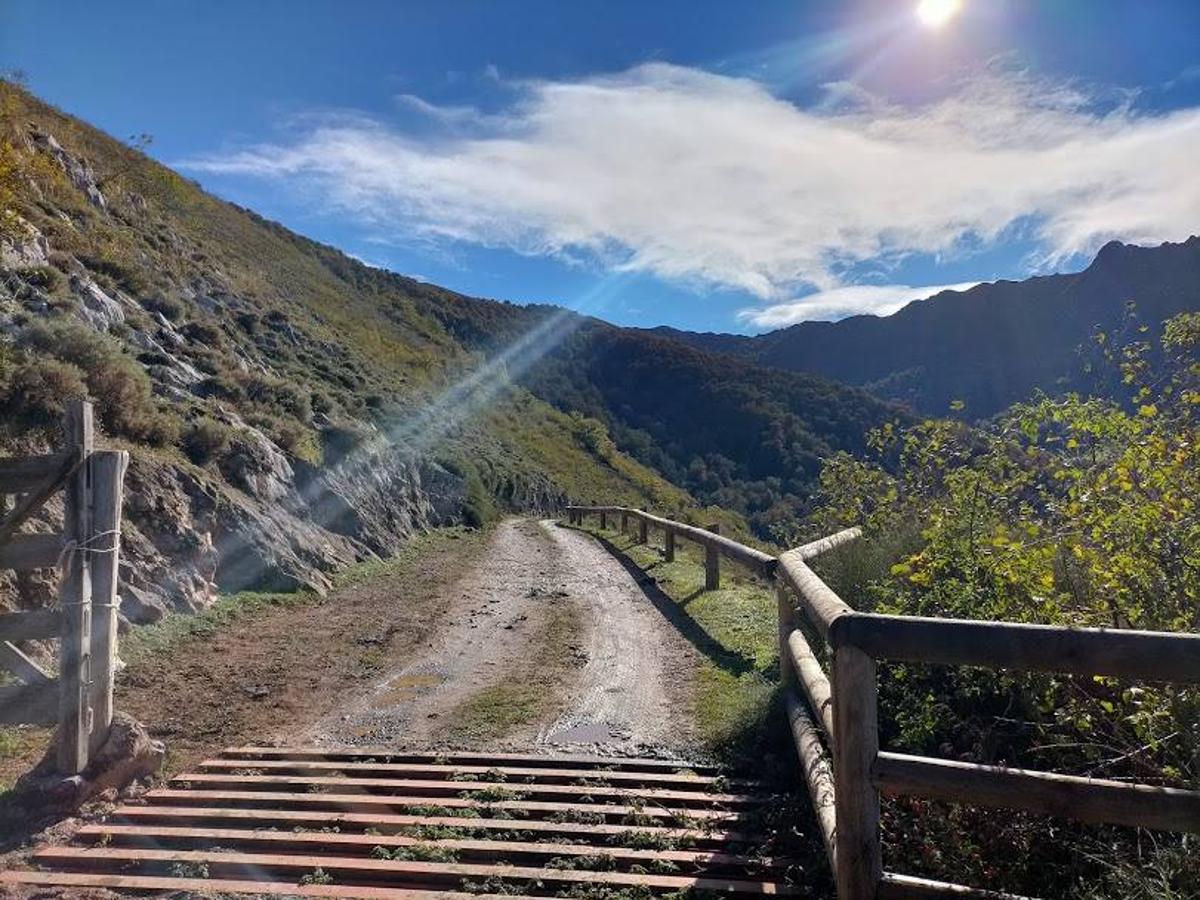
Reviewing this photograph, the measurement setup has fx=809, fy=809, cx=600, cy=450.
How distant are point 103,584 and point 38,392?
498 cm

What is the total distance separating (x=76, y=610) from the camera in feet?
15.4

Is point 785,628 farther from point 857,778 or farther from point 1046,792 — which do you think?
point 1046,792

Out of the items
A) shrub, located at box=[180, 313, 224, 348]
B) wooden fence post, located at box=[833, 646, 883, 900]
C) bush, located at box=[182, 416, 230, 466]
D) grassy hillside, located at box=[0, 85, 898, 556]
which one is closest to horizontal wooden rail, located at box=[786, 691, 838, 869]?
wooden fence post, located at box=[833, 646, 883, 900]

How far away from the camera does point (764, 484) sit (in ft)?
292

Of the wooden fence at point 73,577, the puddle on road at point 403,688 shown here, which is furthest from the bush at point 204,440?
the wooden fence at point 73,577

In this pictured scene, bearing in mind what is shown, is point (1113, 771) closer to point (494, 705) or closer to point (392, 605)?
point (494, 705)

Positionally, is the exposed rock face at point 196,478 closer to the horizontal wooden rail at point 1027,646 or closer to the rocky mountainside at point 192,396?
the rocky mountainside at point 192,396

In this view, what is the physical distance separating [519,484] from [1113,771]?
31.6 meters

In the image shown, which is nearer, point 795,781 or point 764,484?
point 795,781

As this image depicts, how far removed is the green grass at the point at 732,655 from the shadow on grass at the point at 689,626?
0.4 inches

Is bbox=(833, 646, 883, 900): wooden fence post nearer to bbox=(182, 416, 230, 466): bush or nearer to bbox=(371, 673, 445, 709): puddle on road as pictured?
bbox=(371, 673, 445, 709): puddle on road

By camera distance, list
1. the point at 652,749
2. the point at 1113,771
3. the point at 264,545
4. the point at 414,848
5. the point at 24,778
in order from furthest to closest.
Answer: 1. the point at 264,545
2. the point at 652,749
3. the point at 24,778
4. the point at 414,848
5. the point at 1113,771

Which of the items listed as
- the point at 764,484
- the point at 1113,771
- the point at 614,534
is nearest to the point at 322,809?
the point at 1113,771

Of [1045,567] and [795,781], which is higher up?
[1045,567]
